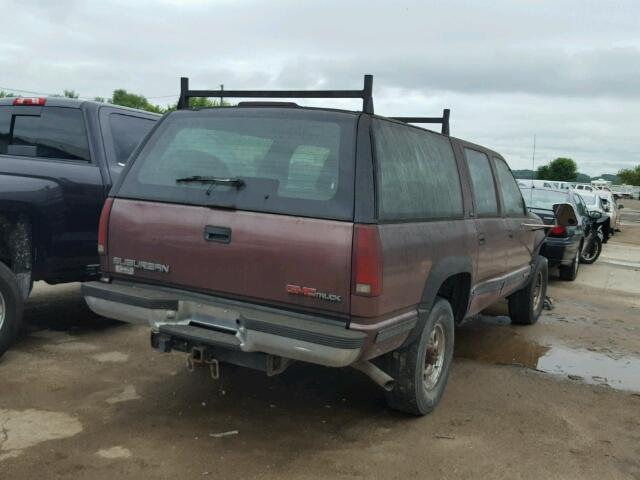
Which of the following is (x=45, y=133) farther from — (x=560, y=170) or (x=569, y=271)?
(x=560, y=170)

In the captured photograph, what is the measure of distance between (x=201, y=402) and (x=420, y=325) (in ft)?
5.27

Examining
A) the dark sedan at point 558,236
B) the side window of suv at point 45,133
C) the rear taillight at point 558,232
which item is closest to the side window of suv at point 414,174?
the side window of suv at point 45,133

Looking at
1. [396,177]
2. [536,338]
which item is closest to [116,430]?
[396,177]

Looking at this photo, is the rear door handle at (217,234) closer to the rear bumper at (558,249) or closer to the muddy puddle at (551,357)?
the muddy puddle at (551,357)

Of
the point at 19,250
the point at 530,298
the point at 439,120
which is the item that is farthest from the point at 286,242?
the point at 530,298

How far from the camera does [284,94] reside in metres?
4.04

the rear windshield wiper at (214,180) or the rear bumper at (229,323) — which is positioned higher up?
the rear windshield wiper at (214,180)

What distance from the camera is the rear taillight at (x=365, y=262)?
3244 millimetres

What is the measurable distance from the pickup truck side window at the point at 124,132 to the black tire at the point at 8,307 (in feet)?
4.66

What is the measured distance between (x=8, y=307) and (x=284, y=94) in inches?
106

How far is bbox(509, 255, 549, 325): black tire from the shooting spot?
23.1ft

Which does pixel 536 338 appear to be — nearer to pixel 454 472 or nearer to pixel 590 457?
pixel 590 457

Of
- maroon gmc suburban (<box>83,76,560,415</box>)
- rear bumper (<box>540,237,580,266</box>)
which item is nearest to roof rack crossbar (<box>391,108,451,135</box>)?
maroon gmc suburban (<box>83,76,560,415</box>)

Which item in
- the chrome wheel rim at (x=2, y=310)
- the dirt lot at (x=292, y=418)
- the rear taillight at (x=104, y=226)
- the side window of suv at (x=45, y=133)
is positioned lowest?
the dirt lot at (x=292, y=418)
